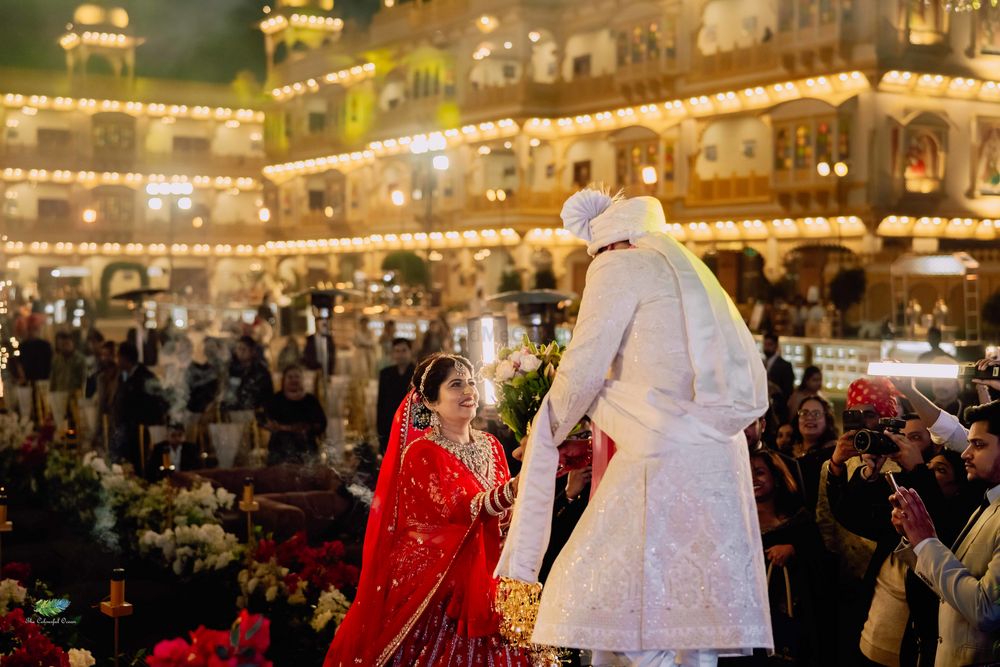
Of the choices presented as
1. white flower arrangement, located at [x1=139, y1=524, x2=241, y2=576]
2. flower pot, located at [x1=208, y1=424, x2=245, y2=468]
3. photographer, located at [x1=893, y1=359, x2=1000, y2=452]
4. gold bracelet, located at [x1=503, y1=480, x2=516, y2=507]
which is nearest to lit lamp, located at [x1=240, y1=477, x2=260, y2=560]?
white flower arrangement, located at [x1=139, y1=524, x2=241, y2=576]

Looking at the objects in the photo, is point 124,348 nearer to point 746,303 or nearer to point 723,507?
point 723,507

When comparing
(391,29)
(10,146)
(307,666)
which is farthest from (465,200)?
(307,666)

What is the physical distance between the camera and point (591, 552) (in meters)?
3.86

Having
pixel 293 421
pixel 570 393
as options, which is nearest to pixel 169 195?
pixel 293 421

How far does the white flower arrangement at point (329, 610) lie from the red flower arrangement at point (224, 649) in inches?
126

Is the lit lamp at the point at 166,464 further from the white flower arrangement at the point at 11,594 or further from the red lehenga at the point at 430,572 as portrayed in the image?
the red lehenga at the point at 430,572

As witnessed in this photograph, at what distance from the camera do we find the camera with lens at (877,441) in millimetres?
4691

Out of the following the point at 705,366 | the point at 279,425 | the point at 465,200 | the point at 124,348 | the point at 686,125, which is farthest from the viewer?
the point at 465,200

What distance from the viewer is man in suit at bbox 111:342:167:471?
12.3 metres

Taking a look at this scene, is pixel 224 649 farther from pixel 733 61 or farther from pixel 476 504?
pixel 733 61

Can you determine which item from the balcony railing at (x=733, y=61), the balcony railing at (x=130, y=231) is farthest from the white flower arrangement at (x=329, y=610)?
the balcony railing at (x=130, y=231)

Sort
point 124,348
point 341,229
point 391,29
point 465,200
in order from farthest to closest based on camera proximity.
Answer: point 341,229 < point 391,29 < point 465,200 < point 124,348

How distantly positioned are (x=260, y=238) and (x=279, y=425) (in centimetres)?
4218

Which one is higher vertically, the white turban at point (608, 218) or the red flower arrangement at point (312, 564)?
the white turban at point (608, 218)
